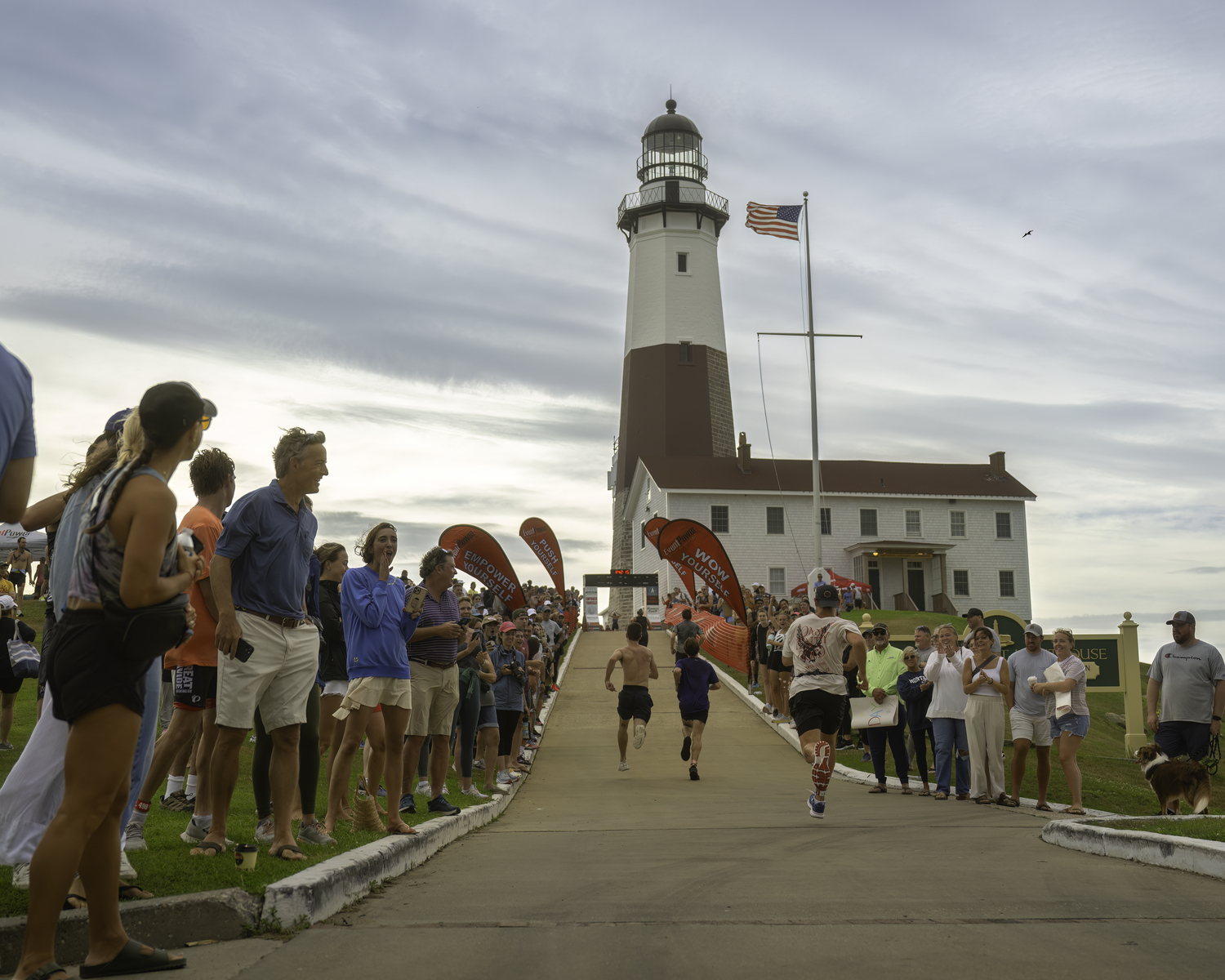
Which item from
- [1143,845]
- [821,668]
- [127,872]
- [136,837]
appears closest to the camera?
[127,872]

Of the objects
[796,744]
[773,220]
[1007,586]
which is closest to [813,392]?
[773,220]

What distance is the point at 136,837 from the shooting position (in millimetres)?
6281

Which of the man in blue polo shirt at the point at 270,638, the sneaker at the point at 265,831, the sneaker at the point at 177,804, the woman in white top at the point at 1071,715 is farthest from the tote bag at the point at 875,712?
the man in blue polo shirt at the point at 270,638

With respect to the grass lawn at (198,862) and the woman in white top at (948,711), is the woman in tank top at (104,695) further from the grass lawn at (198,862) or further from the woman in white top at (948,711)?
the woman in white top at (948,711)

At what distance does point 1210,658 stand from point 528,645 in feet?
30.0

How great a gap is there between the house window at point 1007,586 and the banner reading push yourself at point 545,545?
92.3 ft

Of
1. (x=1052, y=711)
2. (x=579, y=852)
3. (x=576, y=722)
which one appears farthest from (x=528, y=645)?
(x=579, y=852)

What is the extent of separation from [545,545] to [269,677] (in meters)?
28.2

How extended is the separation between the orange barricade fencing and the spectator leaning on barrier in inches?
627

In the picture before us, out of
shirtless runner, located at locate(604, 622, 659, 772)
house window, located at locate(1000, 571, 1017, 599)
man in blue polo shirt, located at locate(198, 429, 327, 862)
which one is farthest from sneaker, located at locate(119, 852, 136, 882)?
house window, located at locate(1000, 571, 1017, 599)

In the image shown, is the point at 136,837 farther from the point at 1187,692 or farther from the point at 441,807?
the point at 1187,692

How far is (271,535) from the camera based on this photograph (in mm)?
6008

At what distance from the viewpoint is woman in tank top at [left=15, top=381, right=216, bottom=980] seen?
375 centimetres

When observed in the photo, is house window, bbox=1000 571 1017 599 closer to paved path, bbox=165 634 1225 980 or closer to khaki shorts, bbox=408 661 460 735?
paved path, bbox=165 634 1225 980
